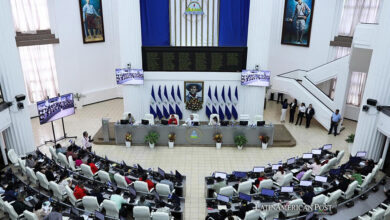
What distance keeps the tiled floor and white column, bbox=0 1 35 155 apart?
6.79ft

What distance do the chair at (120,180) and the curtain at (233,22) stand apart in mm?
9907

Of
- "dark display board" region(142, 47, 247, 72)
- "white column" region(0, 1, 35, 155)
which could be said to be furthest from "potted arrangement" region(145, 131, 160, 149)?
"white column" region(0, 1, 35, 155)

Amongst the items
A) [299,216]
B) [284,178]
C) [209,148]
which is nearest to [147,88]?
[209,148]

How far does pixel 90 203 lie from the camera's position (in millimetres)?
9148

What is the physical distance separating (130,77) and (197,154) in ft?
19.0

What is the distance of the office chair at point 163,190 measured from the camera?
963 centimetres

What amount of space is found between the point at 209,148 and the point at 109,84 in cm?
1047

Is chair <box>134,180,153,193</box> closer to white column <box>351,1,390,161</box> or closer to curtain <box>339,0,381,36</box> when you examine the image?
white column <box>351,1,390,161</box>

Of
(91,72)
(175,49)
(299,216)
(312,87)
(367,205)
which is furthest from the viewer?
(91,72)

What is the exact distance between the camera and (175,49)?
54.0ft

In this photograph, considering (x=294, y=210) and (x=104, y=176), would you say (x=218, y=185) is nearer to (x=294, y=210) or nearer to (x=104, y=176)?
(x=294, y=210)

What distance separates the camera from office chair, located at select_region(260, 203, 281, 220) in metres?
9.01

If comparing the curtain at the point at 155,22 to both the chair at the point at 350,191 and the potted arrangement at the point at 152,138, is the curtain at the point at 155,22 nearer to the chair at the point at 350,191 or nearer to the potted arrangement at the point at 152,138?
the potted arrangement at the point at 152,138

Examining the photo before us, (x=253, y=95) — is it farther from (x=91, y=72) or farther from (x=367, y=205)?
(x=91, y=72)
